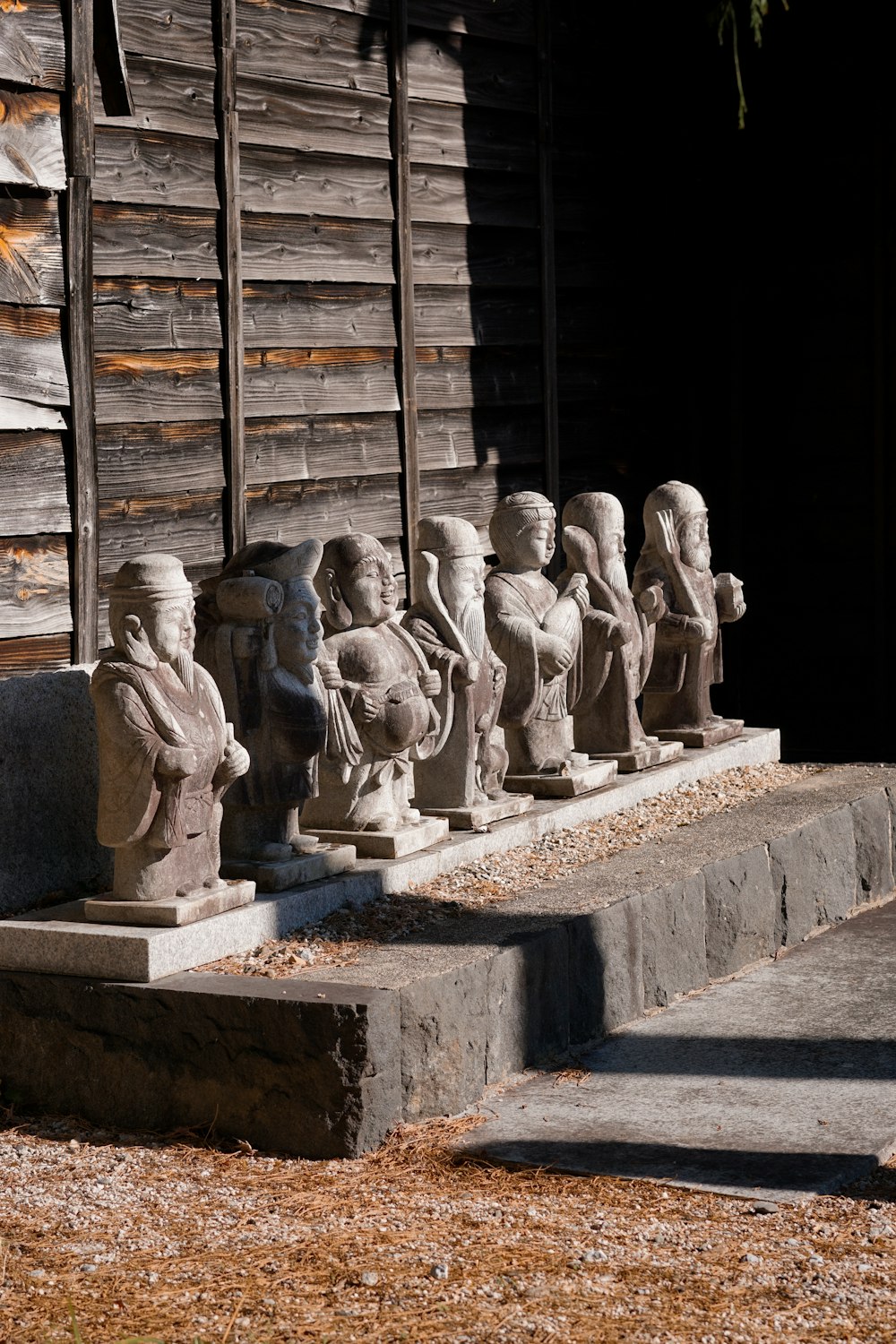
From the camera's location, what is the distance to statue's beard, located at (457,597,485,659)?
20.0 ft

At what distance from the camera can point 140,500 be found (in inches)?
260

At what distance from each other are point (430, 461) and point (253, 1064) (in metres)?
4.08

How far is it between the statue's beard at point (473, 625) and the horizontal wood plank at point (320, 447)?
1.39m

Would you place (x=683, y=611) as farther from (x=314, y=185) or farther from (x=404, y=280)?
(x=314, y=185)

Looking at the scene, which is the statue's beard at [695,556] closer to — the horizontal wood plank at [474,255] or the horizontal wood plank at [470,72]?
the horizontal wood plank at [474,255]

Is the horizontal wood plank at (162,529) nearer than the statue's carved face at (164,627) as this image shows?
No

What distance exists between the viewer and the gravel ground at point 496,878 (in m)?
4.99

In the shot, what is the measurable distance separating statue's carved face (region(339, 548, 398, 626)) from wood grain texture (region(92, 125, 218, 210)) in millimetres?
1754

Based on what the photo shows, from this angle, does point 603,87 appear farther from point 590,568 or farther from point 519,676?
point 519,676

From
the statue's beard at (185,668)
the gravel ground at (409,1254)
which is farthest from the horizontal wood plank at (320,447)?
the gravel ground at (409,1254)

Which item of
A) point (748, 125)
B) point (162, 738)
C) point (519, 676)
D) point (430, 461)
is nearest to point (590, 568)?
point (519, 676)

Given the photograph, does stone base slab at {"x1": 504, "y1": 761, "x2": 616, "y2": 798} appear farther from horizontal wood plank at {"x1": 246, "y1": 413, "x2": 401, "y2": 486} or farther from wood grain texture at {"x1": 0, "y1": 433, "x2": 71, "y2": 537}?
wood grain texture at {"x1": 0, "y1": 433, "x2": 71, "y2": 537}

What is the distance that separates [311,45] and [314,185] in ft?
1.85

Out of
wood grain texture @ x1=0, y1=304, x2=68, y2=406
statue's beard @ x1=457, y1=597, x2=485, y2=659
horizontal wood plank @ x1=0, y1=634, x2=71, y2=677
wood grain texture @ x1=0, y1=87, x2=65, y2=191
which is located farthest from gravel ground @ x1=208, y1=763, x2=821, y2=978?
wood grain texture @ x1=0, y1=87, x2=65, y2=191
